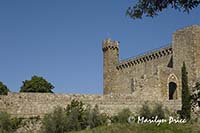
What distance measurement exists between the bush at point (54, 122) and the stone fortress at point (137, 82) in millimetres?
2499

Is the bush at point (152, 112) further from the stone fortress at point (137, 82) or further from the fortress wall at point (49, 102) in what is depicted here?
the stone fortress at point (137, 82)

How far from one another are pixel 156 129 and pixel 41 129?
12.1 m

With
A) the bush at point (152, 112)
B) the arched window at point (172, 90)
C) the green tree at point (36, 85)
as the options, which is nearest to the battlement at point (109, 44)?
the green tree at point (36, 85)

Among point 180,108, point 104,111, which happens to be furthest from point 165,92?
point 104,111

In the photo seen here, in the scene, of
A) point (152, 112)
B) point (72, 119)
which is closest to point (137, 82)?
point (152, 112)

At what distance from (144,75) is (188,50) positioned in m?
4.97

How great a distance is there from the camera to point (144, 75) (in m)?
45.3

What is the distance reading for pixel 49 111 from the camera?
36531mm

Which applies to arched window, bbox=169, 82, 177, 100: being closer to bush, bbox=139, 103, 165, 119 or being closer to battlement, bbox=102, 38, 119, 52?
bush, bbox=139, 103, 165, 119

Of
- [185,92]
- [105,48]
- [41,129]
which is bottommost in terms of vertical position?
[41,129]

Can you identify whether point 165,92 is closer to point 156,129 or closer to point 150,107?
point 150,107

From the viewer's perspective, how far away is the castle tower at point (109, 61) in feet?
184

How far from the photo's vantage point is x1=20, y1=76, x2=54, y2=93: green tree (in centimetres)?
5650

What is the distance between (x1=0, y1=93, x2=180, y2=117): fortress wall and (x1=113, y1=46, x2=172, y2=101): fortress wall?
10.9ft
